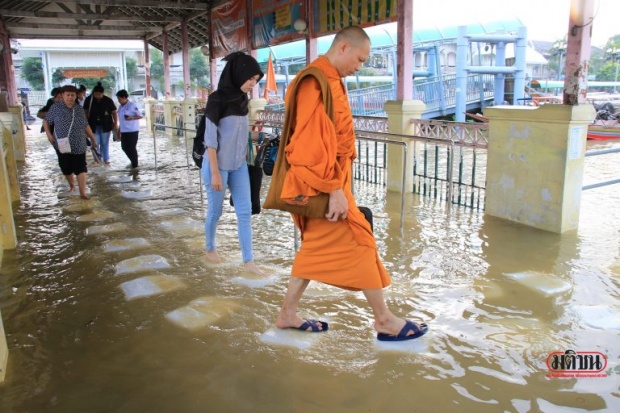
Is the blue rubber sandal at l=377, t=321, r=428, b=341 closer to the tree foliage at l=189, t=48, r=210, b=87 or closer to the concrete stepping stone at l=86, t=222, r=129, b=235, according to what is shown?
the concrete stepping stone at l=86, t=222, r=129, b=235

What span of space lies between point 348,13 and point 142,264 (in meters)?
5.11

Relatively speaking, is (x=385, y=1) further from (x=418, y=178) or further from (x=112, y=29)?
(x=112, y=29)

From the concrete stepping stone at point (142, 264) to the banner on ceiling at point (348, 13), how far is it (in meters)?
4.43

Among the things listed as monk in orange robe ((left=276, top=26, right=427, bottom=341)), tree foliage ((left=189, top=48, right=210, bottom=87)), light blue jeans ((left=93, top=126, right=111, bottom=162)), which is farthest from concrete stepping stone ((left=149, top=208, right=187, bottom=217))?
tree foliage ((left=189, top=48, right=210, bottom=87))

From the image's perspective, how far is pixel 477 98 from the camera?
18641mm

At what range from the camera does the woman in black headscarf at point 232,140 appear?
3.36 m

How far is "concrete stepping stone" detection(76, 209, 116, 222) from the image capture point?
18.0 feet

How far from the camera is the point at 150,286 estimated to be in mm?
3521

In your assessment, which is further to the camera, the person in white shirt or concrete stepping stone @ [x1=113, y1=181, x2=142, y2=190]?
the person in white shirt

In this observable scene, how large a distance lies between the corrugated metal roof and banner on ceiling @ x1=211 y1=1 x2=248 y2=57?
504 millimetres

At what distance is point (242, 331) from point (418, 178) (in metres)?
4.73

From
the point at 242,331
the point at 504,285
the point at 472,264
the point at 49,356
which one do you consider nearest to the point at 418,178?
the point at 472,264

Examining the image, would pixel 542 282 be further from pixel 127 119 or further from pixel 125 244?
pixel 127 119

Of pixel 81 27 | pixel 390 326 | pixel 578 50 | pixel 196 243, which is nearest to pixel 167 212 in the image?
pixel 196 243
